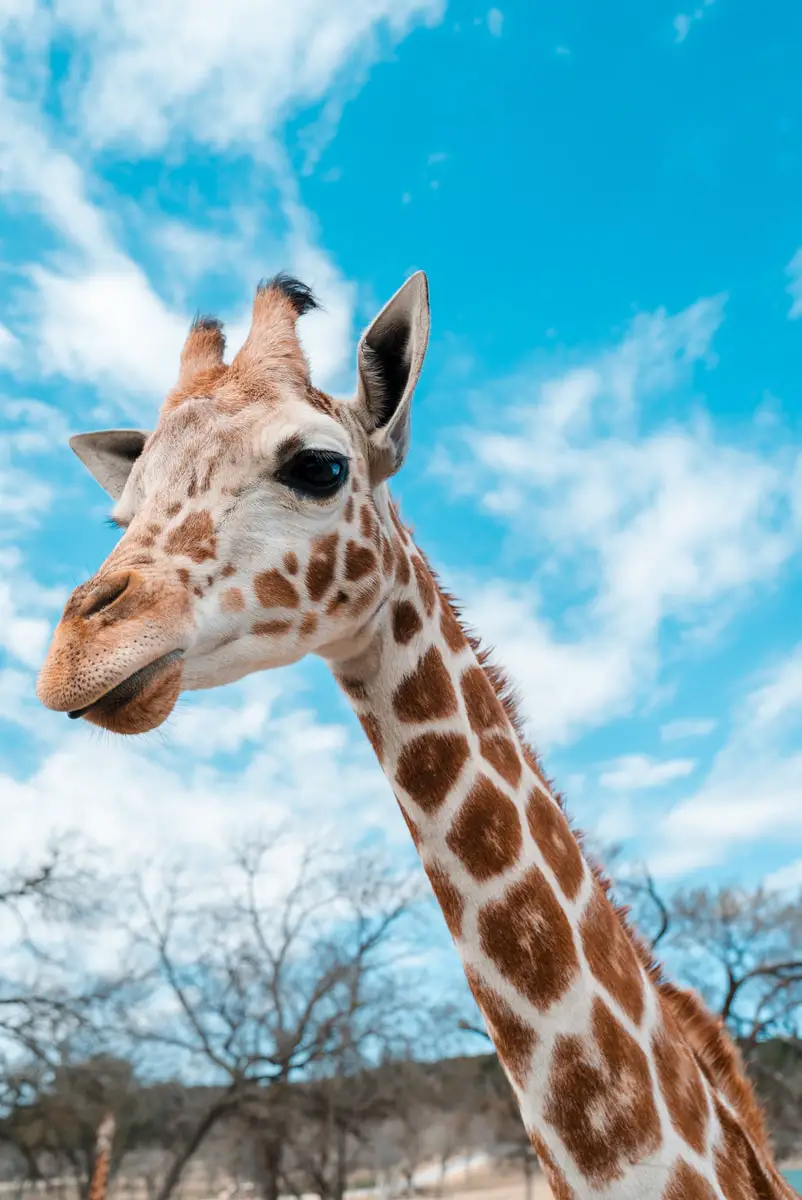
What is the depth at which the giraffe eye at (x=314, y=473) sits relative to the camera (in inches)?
137

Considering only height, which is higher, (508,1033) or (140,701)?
(140,701)

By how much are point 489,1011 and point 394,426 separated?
2.26 meters

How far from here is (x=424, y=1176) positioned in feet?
160

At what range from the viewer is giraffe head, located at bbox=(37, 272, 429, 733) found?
2889 mm

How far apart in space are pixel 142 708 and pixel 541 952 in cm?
164

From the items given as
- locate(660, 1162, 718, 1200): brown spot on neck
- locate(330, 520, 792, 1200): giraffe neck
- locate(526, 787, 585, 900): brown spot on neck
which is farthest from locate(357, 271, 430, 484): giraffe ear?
locate(660, 1162, 718, 1200): brown spot on neck

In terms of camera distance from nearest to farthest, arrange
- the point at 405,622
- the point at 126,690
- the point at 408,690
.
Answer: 1. the point at 126,690
2. the point at 408,690
3. the point at 405,622

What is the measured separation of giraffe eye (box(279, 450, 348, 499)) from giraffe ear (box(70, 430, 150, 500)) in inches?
55.0

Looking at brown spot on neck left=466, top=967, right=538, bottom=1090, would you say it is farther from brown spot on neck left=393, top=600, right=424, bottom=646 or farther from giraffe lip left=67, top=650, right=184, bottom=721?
giraffe lip left=67, top=650, right=184, bottom=721

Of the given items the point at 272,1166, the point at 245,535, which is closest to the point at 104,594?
the point at 245,535

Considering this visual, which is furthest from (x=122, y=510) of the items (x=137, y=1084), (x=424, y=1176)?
(x=424, y=1176)

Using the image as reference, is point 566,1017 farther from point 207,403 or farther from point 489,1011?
point 207,403

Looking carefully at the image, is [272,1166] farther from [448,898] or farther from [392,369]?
[392,369]

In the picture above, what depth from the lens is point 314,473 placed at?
350 centimetres
